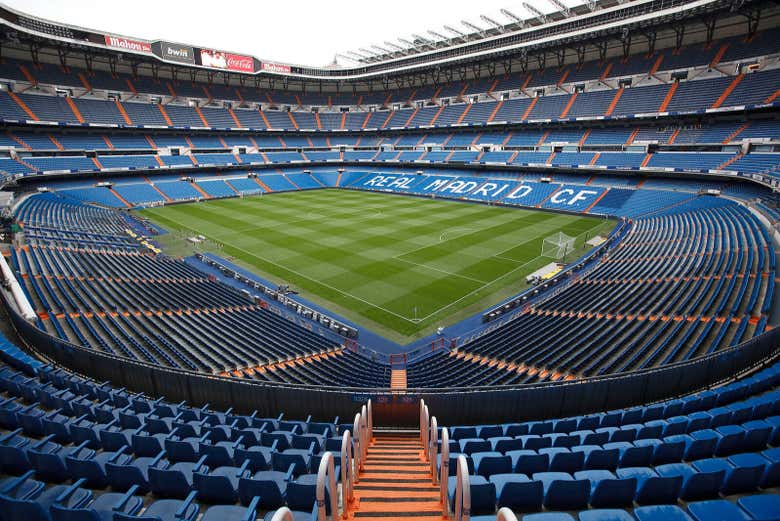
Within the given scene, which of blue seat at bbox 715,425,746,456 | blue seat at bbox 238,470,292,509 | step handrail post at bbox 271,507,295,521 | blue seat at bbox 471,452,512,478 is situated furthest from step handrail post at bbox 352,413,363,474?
blue seat at bbox 715,425,746,456

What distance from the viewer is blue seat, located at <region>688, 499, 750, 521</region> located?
12.8 ft

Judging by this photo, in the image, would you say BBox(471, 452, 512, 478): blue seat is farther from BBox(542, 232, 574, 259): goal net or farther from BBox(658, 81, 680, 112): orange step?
BBox(658, 81, 680, 112): orange step

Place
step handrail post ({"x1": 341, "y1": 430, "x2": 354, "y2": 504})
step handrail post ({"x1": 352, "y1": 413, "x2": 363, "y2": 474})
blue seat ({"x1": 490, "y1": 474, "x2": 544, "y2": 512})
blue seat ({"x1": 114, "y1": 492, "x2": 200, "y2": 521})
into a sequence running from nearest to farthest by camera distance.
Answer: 1. blue seat ({"x1": 114, "y1": 492, "x2": 200, "y2": 521})
2. blue seat ({"x1": 490, "y1": 474, "x2": 544, "y2": 512})
3. step handrail post ({"x1": 341, "y1": 430, "x2": 354, "y2": 504})
4. step handrail post ({"x1": 352, "y1": 413, "x2": 363, "y2": 474})

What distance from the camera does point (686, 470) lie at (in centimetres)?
507

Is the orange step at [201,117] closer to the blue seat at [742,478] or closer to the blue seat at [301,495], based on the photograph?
the blue seat at [301,495]

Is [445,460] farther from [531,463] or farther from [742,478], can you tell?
[742,478]

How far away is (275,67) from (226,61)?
848 centimetres

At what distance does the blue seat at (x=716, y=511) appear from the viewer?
390 cm

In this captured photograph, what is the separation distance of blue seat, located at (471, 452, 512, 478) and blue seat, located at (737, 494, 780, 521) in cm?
254

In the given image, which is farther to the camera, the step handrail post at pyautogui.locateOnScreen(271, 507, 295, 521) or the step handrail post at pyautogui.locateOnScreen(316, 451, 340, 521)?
the step handrail post at pyautogui.locateOnScreen(316, 451, 340, 521)

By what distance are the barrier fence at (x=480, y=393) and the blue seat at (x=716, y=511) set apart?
18.5ft

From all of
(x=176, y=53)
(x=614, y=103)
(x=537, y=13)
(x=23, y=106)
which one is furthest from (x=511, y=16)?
(x=23, y=106)

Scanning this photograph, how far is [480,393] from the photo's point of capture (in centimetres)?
990

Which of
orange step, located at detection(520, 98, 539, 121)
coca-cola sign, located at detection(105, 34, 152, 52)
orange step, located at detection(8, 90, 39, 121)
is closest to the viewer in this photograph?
orange step, located at detection(8, 90, 39, 121)
